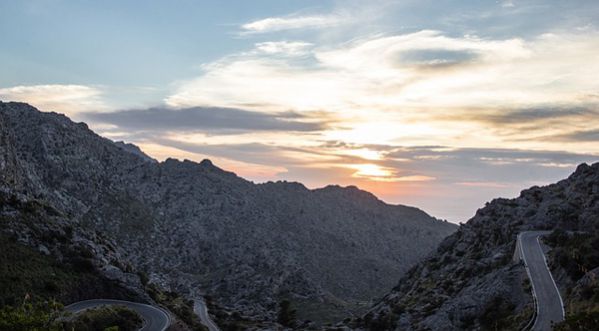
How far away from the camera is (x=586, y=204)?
297 feet

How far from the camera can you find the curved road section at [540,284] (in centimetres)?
5346

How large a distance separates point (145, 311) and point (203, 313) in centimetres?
4309

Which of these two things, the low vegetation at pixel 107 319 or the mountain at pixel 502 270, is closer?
the mountain at pixel 502 270

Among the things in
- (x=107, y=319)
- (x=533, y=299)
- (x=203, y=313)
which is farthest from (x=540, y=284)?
(x=203, y=313)

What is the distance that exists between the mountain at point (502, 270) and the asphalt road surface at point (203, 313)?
30249 mm

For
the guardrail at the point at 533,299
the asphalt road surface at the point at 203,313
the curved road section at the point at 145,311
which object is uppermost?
the guardrail at the point at 533,299

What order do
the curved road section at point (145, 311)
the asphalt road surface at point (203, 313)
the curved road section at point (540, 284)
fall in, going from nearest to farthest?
the curved road section at point (540, 284)
the curved road section at point (145, 311)
the asphalt road surface at point (203, 313)

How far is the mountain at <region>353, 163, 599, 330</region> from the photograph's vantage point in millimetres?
60375

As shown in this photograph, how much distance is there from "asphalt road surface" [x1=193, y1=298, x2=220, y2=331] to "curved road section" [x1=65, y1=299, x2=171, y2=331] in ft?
73.2

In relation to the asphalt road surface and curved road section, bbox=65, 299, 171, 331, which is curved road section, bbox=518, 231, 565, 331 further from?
the asphalt road surface

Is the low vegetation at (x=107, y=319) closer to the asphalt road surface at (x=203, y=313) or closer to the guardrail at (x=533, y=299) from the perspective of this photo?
the asphalt road surface at (x=203, y=313)

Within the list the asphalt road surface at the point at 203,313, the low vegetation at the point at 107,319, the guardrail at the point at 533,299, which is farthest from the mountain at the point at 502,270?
the low vegetation at the point at 107,319

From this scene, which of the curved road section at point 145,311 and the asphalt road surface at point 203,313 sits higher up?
the curved road section at point 145,311

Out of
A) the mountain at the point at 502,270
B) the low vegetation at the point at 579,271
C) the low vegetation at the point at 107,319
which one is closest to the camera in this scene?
the low vegetation at the point at 579,271
